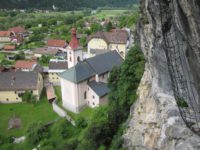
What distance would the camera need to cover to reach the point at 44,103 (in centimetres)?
4512

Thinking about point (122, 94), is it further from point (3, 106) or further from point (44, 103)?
point (3, 106)

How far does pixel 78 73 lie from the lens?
134 ft

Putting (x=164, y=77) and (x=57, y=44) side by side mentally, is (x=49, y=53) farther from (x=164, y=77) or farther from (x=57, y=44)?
(x=164, y=77)

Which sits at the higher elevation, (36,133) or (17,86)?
(17,86)

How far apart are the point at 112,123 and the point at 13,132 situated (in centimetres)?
1468

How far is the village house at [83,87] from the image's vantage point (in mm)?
40562

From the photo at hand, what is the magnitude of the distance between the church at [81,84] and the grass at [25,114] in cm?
289

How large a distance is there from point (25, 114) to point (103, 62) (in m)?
14.0

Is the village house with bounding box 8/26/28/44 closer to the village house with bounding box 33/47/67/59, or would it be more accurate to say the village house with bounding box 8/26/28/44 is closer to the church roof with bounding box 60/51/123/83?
the village house with bounding box 33/47/67/59

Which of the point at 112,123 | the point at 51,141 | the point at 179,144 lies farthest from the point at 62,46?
the point at 179,144

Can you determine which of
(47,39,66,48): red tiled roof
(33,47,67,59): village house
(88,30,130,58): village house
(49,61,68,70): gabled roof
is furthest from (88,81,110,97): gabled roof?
(47,39,66,48): red tiled roof

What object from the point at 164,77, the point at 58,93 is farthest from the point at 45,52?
the point at 164,77

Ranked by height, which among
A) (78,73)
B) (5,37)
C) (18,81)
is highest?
(5,37)

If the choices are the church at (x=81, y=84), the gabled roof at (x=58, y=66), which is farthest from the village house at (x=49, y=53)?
the church at (x=81, y=84)
